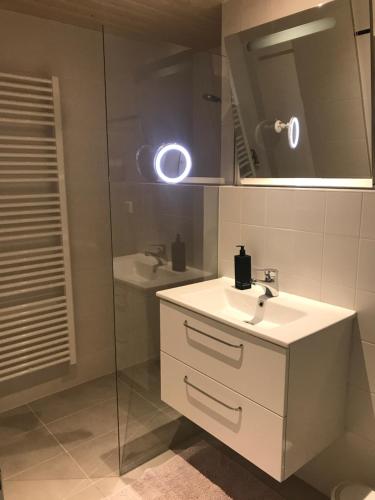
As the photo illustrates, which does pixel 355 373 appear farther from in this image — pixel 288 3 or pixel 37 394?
pixel 37 394

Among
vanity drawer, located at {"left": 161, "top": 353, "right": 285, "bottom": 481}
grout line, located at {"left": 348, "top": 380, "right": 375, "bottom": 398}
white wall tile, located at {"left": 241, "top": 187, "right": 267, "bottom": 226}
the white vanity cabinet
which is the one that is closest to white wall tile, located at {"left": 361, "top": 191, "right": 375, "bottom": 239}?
the white vanity cabinet

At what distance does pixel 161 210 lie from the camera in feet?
6.21

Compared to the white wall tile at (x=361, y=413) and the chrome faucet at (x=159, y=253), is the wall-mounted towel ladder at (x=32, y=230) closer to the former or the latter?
the chrome faucet at (x=159, y=253)

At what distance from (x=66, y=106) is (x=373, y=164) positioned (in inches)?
66.9

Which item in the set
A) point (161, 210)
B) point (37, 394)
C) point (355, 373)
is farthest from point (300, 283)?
point (37, 394)

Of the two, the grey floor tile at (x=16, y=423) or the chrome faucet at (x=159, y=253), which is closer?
the chrome faucet at (x=159, y=253)

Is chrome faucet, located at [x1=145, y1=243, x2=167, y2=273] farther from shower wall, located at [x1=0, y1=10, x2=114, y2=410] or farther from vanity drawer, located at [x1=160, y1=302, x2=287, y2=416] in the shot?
shower wall, located at [x1=0, y1=10, x2=114, y2=410]

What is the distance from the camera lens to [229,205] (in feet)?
6.51

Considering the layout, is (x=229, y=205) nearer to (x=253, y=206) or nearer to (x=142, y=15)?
(x=253, y=206)

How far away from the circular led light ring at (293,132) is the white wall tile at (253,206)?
0.23 metres

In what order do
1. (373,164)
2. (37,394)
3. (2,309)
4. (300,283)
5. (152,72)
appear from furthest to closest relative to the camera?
(37,394), (2,309), (152,72), (300,283), (373,164)

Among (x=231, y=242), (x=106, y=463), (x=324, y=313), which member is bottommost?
(x=106, y=463)

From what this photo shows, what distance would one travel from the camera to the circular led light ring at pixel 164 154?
187cm

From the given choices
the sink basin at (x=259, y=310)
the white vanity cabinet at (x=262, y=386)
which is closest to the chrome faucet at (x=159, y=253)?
the sink basin at (x=259, y=310)
